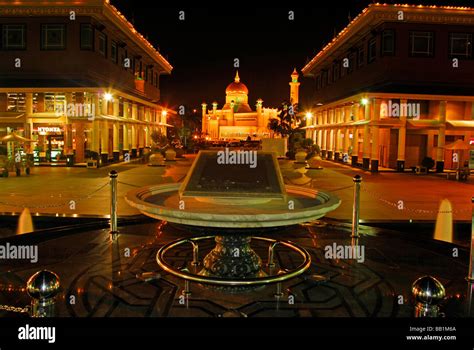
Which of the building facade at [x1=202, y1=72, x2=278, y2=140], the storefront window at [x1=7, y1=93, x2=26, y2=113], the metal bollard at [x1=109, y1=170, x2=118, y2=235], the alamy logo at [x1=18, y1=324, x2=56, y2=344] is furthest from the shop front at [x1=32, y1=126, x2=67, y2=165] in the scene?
the building facade at [x1=202, y1=72, x2=278, y2=140]

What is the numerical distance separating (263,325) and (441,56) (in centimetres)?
3217

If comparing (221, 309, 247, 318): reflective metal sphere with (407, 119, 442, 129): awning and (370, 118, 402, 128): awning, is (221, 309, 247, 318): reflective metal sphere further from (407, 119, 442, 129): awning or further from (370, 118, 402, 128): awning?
(407, 119, 442, 129): awning

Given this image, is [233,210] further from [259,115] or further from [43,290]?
[259,115]

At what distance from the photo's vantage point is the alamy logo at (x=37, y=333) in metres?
4.01

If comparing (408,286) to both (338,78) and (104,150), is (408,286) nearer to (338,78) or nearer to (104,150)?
(104,150)

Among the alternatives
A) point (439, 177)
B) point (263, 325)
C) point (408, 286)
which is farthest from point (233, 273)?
point (439, 177)

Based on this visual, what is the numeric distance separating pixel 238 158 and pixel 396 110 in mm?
26188

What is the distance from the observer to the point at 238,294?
5961 millimetres

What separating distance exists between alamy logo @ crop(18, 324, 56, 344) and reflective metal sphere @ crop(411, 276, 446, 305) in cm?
329

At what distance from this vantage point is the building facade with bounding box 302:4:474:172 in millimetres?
29781

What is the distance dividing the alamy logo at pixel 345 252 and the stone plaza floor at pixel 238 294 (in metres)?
0.13

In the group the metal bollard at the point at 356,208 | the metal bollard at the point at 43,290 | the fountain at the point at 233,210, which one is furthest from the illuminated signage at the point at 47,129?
the metal bollard at the point at 43,290

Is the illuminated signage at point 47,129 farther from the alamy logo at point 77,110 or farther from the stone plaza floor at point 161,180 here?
the stone plaza floor at point 161,180

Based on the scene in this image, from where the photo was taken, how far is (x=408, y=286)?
6.40 m
